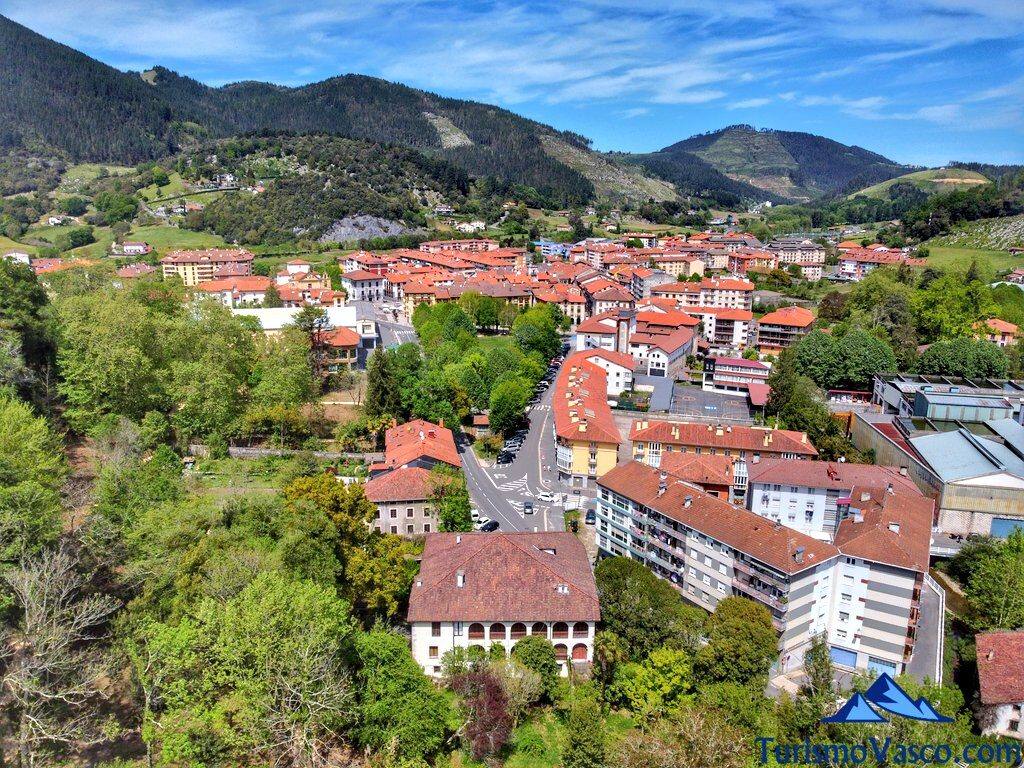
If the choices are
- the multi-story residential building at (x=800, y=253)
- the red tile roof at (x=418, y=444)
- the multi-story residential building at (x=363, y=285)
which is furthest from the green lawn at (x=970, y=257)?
the red tile roof at (x=418, y=444)

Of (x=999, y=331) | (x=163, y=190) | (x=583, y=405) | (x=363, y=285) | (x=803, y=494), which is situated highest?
(x=163, y=190)

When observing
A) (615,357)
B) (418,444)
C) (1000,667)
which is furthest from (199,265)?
(1000,667)

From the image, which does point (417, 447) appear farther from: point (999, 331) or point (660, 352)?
point (999, 331)

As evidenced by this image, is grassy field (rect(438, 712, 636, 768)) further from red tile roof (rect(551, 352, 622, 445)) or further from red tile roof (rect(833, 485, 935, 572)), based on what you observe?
red tile roof (rect(551, 352, 622, 445))

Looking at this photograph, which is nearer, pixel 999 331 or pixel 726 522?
pixel 726 522

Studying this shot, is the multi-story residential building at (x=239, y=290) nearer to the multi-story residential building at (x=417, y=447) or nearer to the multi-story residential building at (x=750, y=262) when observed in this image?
the multi-story residential building at (x=417, y=447)
